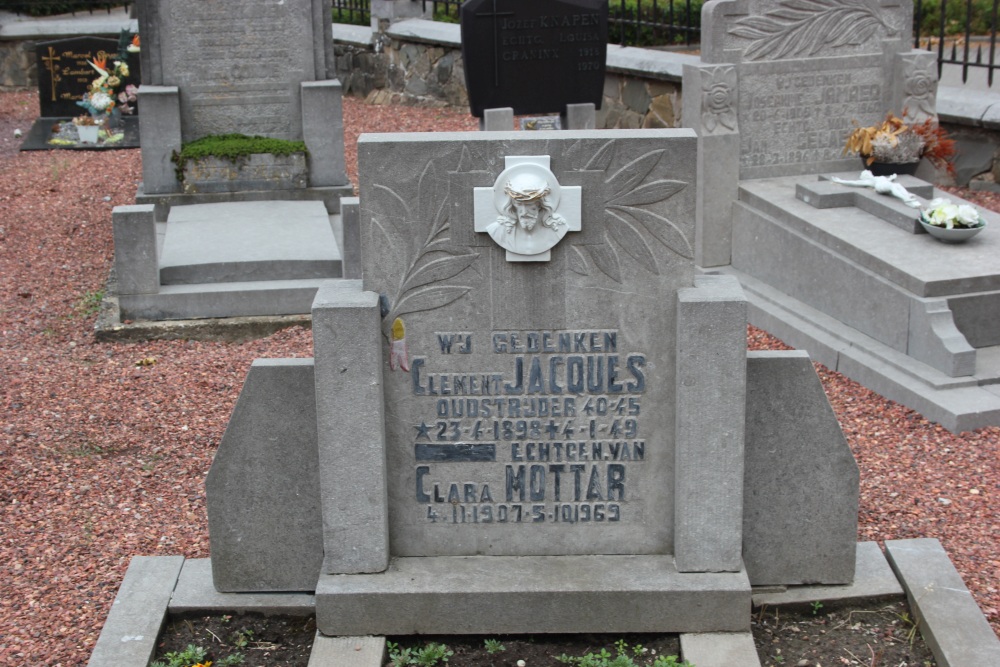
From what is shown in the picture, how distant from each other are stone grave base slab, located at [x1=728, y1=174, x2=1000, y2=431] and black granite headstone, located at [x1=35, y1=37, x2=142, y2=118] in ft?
31.9

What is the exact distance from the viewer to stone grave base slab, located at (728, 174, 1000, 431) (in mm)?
6648

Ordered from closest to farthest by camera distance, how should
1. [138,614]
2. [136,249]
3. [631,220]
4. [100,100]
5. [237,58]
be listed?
[631,220] → [138,614] → [136,249] → [237,58] → [100,100]

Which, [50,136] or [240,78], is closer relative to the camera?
[240,78]

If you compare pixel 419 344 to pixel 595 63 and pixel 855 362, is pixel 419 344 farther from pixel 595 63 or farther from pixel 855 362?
pixel 595 63

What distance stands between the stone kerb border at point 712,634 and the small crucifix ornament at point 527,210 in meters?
1.44

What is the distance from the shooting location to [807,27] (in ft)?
27.5

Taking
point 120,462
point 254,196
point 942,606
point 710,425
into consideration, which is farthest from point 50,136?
point 942,606

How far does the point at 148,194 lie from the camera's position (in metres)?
10.6

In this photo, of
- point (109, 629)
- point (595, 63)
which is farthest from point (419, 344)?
point (595, 63)

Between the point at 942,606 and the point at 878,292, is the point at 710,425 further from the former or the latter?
the point at 878,292

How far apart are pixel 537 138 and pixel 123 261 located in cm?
466

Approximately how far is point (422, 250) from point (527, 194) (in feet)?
1.45

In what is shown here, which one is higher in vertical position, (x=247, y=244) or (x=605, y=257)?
(x=605, y=257)

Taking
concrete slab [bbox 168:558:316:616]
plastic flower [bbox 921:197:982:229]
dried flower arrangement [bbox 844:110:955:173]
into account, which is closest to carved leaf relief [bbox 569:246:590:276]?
concrete slab [bbox 168:558:316:616]
